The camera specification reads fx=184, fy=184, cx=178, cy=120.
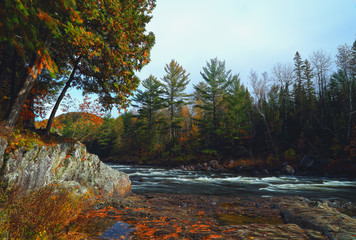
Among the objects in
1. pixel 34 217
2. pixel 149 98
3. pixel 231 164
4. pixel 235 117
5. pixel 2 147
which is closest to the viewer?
pixel 34 217

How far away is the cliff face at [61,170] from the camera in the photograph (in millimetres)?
5219

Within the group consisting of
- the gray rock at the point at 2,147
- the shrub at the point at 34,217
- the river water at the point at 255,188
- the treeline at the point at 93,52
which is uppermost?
the treeline at the point at 93,52

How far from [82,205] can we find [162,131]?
32.9m

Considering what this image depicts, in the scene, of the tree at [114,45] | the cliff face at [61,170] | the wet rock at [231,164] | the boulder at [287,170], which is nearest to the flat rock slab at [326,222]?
the cliff face at [61,170]

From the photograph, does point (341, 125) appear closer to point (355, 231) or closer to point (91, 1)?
point (355, 231)

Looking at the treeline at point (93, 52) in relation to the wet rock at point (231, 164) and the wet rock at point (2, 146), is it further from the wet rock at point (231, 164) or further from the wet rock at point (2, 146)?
the wet rock at point (231, 164)

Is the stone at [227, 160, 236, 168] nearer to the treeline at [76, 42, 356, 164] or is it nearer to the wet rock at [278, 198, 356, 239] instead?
the treeline at [76, 42, 356, 164]

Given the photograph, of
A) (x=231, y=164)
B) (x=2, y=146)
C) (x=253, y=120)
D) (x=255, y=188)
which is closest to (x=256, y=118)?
(x=253, y=120)

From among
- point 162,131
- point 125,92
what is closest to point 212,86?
point 162,131

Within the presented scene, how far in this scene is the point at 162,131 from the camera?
126 ft

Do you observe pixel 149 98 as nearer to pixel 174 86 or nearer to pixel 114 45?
pixel 174 86

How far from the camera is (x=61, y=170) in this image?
657cm

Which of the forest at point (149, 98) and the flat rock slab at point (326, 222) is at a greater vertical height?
the forest at point (149, 98)

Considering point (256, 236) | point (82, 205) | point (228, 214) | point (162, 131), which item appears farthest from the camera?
point (162, 131)
